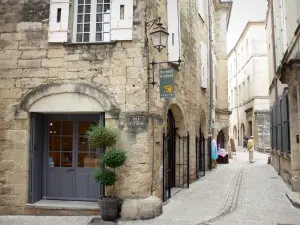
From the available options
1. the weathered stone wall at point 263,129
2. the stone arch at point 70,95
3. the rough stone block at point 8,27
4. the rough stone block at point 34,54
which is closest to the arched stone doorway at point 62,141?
the stone arch at point 70,95

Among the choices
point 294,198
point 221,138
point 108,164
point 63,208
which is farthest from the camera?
point 221,138

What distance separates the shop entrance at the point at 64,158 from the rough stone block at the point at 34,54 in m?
1.34

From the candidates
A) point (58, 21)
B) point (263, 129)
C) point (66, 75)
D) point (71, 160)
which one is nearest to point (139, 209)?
point (71, 160)

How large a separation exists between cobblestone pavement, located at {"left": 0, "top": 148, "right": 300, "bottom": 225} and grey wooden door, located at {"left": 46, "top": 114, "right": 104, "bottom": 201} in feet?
2.93

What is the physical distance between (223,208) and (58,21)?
18.5 ft

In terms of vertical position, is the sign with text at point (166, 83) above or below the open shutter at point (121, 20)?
below

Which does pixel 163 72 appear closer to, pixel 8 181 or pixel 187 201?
pixel 187 201

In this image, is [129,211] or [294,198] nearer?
[129,211]

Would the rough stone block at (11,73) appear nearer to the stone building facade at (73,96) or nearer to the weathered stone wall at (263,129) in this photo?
Result: the stone building facade at (73,96)

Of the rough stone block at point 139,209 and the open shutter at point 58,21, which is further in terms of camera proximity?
the open shutter at point 58,21

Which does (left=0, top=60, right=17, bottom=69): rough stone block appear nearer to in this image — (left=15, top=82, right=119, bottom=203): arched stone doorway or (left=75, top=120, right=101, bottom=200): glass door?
(left=15, top=82, right=119, bottom=203): arched stone doorway

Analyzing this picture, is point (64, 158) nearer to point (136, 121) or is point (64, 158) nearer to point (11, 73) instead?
point (136, 121)

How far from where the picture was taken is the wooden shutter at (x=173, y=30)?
28.7 ft

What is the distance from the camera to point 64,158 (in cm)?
771
